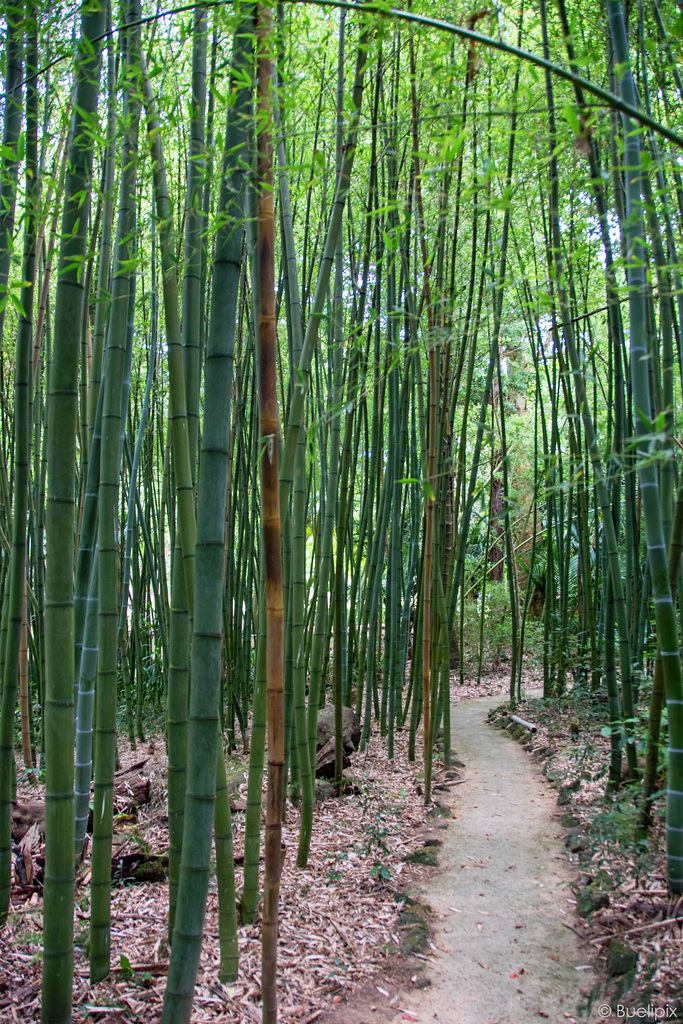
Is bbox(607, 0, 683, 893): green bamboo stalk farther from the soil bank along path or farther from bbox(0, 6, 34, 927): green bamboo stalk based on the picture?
bbox(0, 6, 34, 927): green bamboo stalk

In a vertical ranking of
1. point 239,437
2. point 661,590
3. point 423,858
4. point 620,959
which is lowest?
point 423,858

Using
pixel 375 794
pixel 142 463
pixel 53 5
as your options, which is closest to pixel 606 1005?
pixel 375 794

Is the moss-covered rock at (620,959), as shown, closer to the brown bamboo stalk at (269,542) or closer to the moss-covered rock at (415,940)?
the moss-covered rock at (415,940)

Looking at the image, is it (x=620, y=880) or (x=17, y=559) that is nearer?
(x=17, y=559)

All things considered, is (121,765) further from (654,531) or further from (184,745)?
(654,531)

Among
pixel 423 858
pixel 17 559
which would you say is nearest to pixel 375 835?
pixel 423 858

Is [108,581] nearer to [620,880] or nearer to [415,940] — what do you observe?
[415,940]

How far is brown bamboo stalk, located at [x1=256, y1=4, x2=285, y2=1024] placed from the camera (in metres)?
1.19

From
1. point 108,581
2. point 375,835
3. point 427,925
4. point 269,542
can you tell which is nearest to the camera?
point 269,542

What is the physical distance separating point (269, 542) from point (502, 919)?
1.61 metres

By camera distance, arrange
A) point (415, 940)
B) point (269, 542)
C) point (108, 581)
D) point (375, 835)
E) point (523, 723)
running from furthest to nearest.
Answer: point (523, 723)
point (375, 835)
point (415, 940)
point (108, 581)
point (269, 542)

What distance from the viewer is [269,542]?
3.97 feet

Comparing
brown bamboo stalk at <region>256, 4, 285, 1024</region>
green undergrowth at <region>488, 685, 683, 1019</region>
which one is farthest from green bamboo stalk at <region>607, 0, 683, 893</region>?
brown bamboo stalk at <region>256, 4, 285, 1024</region>

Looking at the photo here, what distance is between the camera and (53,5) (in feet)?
4.83
